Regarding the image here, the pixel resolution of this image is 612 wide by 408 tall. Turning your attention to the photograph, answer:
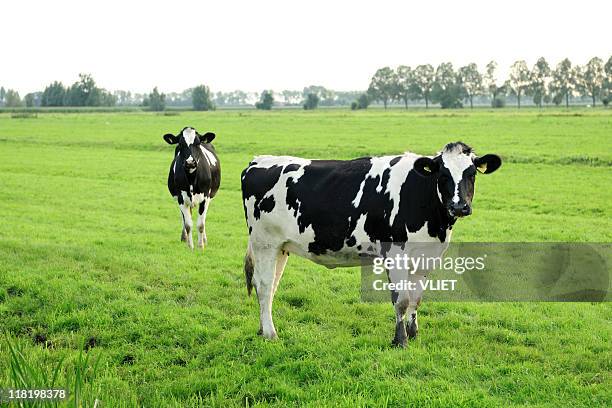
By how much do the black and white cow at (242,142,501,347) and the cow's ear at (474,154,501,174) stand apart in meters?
0.01

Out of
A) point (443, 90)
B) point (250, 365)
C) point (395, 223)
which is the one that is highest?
point (443, 90)

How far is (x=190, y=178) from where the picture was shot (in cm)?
1223

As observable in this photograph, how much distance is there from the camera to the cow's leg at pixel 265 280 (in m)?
7.29

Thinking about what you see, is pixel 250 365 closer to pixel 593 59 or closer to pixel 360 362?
pixel 360 362

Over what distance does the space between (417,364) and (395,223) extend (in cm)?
154

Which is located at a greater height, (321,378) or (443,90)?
(443,90)

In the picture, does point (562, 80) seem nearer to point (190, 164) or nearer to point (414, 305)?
point (190, 164)

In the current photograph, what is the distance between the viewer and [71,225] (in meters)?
14.7

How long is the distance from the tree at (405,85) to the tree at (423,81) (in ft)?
3.20

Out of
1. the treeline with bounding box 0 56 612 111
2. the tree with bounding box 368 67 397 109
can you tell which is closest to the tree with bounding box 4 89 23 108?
the treeline with bounding box 0 56 612 111

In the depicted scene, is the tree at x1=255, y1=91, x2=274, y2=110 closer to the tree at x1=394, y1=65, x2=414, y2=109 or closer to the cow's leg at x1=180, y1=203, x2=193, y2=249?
the tree at x1=394, y1=65, x2=414, y2=109

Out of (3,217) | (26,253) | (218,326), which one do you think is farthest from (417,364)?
(3,217)

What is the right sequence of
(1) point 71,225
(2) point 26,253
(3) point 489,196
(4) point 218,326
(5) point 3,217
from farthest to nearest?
(3) point 489,196 → (5) point 3,217 → (1) point 71,225 → (2) point 26,253 → (4) point 218,326

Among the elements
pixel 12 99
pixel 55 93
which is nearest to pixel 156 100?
pixel 55 93
